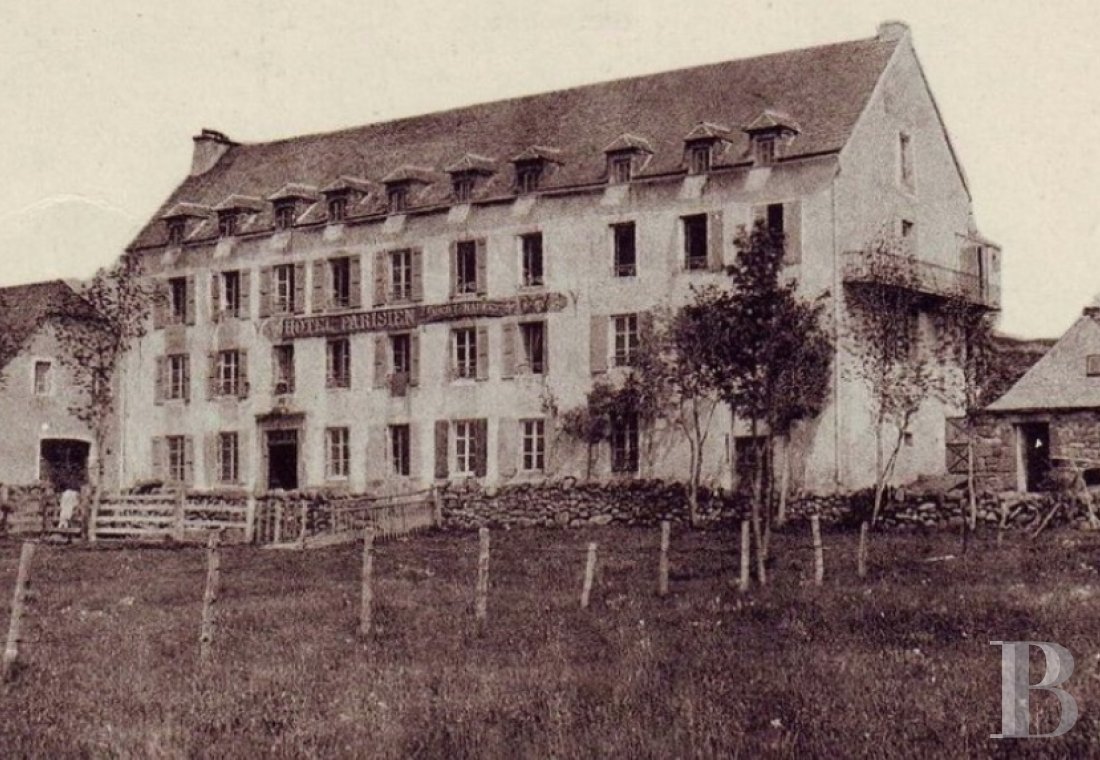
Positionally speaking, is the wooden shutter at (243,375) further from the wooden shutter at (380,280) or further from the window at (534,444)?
the window at (534,444)

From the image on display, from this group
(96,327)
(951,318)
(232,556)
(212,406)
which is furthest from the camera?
(212,406)

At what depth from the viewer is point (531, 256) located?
3619cm

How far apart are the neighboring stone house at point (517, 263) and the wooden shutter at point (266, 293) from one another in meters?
0.07

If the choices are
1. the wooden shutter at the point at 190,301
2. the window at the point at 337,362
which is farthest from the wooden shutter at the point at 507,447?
the wooden shutter at the point at 190,301

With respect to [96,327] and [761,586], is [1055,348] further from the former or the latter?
[96,327]

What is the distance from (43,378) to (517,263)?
63.6ft

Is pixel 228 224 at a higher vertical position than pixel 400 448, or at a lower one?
higher

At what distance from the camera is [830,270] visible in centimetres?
3178

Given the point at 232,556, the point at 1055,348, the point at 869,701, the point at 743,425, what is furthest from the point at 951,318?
the point at 869,701

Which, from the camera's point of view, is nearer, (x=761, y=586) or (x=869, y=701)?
(x=869, y=701)

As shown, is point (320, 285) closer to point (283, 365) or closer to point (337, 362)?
point (337, 362)

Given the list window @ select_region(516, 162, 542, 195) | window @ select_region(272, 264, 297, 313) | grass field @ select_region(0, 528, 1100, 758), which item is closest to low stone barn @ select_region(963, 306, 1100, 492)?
grass field @ select_region(0, 528, 1100, 758)

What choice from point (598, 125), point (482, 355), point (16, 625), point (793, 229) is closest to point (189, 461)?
point (482, 355)

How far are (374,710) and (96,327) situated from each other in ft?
99.1
